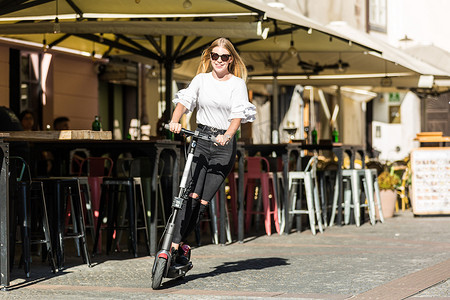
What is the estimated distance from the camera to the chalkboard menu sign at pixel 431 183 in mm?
14992

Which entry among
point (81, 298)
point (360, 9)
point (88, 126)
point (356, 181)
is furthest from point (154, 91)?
point (81, 298)

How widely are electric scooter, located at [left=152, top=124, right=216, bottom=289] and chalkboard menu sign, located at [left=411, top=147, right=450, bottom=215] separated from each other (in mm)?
8228

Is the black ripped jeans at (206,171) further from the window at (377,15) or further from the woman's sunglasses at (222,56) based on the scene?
the window at (377,15)

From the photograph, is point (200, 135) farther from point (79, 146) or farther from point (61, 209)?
point (79, 146)

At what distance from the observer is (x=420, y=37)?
32.3 metres

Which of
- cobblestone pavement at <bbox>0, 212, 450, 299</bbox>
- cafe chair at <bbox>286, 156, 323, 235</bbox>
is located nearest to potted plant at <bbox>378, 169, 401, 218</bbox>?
cafe chair at <bbox>286, 156, 323, 235</bbox>

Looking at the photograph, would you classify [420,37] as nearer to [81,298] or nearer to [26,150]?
[26,150]

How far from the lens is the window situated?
30.6 m

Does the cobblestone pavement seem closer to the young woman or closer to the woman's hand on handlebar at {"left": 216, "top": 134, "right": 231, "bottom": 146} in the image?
the young woman

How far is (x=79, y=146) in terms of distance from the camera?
10.1 m

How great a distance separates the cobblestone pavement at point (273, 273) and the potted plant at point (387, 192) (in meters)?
3.38

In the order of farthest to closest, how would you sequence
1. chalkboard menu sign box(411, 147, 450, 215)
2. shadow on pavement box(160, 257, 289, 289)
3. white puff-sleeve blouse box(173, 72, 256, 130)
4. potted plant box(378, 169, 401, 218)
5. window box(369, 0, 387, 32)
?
window box(369, 0, 387, 32)
chalkboard menu sign box(411, 147, 450, 215)
potted plant box(378, 169, 401, 218)
shadow on pavement box(160, 257, 289, 289)
white puff-sleeve blouse box(173, 72, 256, 130)

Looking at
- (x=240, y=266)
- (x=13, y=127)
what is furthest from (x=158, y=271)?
(x=13, y=127)

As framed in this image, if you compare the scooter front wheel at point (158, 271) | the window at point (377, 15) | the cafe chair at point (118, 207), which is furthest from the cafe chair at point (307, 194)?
the window at point (377, 15)
